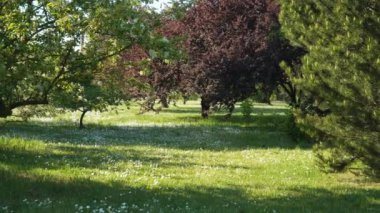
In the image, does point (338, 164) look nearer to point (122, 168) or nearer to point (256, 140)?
point (122, 168)

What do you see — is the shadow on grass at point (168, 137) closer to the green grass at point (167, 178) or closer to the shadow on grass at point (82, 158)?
the green grass at point (167, 178)

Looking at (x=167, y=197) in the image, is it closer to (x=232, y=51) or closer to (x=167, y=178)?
(x=167, y=178)

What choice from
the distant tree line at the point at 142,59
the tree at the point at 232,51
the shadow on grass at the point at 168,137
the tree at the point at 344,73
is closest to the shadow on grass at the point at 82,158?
the distant tree line at the point at 142,59

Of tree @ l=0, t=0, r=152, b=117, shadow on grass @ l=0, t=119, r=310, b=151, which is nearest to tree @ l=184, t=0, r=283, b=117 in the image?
shadow on grass @ l=0, t=119, r=310, b=151

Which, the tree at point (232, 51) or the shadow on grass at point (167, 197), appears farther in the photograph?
the tree at point (232, 51)

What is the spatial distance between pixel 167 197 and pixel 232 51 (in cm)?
1599

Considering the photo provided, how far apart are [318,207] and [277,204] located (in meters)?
0.70

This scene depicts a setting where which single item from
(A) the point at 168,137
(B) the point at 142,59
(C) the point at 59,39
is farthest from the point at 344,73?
(A) the point at 168,137

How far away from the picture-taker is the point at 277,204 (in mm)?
8836

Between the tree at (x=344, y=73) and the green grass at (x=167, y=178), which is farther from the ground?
the tree at (x=344, y=73)

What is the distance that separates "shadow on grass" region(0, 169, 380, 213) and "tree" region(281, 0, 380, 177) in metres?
1.10

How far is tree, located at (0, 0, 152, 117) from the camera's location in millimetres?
8797

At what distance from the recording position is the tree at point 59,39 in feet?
28.9

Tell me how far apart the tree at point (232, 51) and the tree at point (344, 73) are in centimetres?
1246
